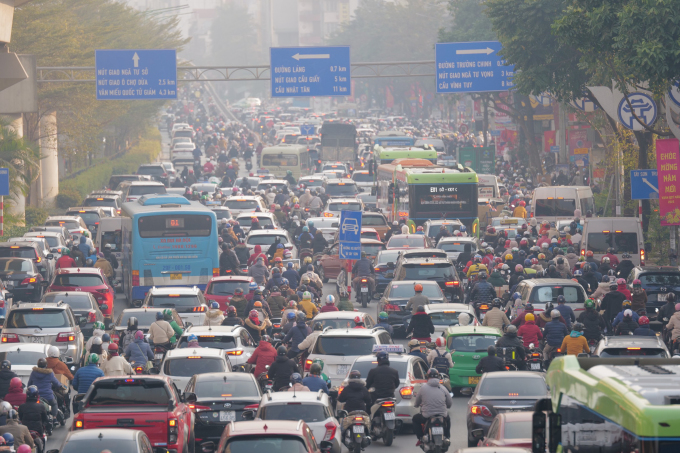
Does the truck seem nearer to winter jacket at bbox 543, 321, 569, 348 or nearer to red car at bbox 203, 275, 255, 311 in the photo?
winter jacket at bbox 543, 321, 569, 348

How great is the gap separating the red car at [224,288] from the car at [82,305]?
8.76 ft

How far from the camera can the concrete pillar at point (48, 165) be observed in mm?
54562

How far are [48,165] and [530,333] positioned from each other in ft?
128

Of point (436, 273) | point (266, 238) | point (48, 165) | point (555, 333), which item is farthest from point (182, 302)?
point (48, 165)

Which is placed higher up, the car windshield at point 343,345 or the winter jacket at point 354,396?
the car windshield at point 343,345

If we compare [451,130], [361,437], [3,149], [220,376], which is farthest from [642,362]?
[451,130]

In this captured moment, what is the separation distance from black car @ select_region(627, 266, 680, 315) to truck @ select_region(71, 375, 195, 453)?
12913 millimetres

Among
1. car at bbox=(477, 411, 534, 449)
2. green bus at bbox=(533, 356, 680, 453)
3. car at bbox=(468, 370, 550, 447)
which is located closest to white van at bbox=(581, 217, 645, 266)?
car at bbox=(468, 370, 550, 447)

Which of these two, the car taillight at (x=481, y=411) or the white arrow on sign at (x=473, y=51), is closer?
the car taillight at (x=481, y=411)

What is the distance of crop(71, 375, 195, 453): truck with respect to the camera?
13734mm

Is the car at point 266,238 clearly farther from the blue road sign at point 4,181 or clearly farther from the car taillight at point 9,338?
the car taillight at point 9,338

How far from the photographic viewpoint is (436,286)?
2502 cm

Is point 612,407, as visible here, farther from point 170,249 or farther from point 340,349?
point 170,249

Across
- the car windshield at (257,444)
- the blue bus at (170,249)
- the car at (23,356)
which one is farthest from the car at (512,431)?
the blue bus at (170,249)
